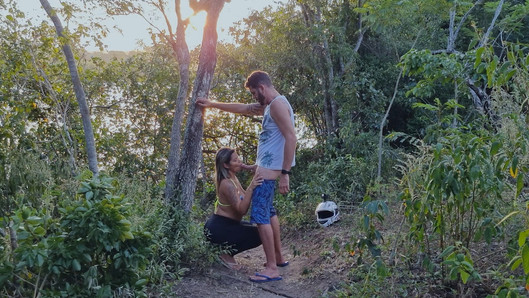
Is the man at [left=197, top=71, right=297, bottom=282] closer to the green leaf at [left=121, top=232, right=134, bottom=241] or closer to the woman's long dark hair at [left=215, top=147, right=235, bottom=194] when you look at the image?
the woman's long dark hair at [left=215, top=147, right=235, bottom=194]

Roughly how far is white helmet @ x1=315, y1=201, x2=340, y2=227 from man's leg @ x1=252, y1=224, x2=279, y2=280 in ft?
7.75

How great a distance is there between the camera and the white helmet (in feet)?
24.2

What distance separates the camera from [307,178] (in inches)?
386

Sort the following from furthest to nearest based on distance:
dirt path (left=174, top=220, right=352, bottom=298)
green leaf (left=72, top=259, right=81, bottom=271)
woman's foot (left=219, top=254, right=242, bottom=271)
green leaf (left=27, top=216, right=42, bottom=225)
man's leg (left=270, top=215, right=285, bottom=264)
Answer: woman's foot (left=219, top=254, right=242, bottom=271)
man's leg (left=270, top=215, right=285, bottom=264)
dirt path (left=174, top=220, right=352, bottom=298)
green leaf (left=72, top=259, right=81, bottom=271)
green leaf (left=27, top=216, right=42, bottom=225)

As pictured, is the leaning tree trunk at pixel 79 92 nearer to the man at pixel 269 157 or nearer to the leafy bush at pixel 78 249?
the man at pixel 269 157

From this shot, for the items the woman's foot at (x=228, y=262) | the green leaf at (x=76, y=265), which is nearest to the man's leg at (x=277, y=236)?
the woman's foot at (x=228, y=262)

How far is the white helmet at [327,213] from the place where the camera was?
7.38m

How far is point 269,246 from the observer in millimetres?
5035

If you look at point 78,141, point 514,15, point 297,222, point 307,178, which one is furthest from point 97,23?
point 514,15

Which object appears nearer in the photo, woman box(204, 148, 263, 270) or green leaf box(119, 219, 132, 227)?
green leaf box(119, 219, 132, 227)

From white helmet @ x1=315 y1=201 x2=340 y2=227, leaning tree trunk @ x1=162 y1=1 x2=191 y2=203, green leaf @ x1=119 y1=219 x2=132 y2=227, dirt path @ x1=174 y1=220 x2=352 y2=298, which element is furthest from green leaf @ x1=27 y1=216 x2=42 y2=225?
white helmet @ x1=315 y1=201 x2=340 y2=227

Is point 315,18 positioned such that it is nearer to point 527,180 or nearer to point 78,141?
point 78,141

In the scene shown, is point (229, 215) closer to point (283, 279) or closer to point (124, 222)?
point (283, 279)

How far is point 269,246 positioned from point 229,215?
0.58m
